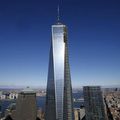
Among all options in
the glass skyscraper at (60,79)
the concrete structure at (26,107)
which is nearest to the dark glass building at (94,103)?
the glass skyscraper at (60,79)

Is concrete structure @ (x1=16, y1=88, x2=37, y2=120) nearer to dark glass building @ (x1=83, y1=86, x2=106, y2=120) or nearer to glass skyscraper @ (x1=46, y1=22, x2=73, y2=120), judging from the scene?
dark glass building @ (x1=83, y1=86, x2=106, y2=120)

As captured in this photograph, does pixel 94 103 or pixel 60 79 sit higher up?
pixel 60 79

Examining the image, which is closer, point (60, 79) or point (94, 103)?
point (60, 79)

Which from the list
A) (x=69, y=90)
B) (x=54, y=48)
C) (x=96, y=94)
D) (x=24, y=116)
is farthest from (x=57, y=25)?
(x=24, y=116)

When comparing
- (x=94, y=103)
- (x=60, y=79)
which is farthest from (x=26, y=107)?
(x=60, y=79)

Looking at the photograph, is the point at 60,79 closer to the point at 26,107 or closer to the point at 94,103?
the point at 94,103

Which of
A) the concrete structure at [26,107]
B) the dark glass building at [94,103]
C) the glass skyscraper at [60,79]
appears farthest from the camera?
the concrete structure at [26,107]

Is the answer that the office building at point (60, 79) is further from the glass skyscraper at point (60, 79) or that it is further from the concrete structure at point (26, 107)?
the concrete structure at point (26, 107)

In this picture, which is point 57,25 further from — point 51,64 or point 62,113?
point 62,113
